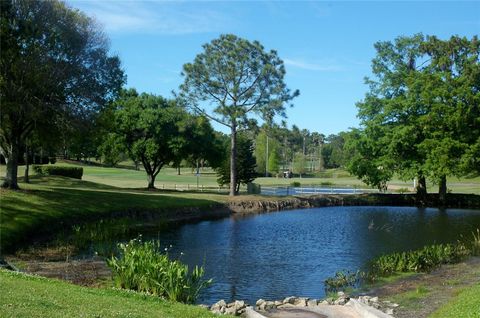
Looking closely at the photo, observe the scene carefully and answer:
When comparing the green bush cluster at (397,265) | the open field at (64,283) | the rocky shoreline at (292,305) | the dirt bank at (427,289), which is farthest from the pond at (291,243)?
the open field at (64,283)

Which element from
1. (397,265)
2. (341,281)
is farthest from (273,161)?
(341,281)

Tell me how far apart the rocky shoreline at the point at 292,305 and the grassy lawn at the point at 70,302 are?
274cm

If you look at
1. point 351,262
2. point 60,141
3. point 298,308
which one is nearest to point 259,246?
point 351,262

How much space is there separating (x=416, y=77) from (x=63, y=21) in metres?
36.1

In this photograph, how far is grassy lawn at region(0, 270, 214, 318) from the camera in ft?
29.4

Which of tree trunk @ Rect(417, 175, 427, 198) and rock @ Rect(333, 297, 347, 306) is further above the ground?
tree trunk @ Rect(417, 175, 427, 198)

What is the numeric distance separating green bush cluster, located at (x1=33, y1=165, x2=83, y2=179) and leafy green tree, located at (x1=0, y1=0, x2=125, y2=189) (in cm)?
2156

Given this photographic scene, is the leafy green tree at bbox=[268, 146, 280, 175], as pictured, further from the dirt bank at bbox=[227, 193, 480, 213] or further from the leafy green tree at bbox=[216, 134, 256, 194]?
the dirt bank at bbox=[227, 193, 480, 213]

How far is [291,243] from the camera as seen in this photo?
2781 centimetres

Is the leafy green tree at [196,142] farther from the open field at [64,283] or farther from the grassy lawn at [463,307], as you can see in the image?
the grassy lawn at [463,307]

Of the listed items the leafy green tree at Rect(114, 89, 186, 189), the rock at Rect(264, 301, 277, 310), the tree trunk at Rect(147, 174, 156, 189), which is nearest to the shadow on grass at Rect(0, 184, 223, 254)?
the leafy green tree at Rect(114, 89, 186, 189)

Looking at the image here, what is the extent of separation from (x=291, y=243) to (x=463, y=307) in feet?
51.0

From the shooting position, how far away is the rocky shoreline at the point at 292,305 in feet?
45.6

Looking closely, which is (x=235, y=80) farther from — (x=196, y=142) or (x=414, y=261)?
(x=414, y=261)
